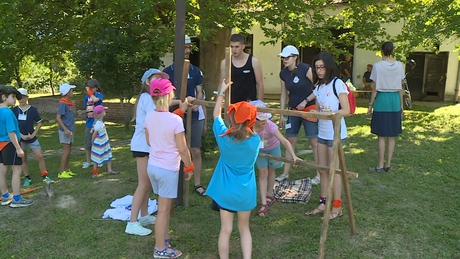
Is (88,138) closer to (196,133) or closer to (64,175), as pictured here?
(64,175)

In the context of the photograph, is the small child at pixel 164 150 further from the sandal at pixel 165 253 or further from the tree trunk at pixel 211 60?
the tree trunk at pixel 211 60

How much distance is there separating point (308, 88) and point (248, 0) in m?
4.75

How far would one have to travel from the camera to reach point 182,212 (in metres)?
4.43

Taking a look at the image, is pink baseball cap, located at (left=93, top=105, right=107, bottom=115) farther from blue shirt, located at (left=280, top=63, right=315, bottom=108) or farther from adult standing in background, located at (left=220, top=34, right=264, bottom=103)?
blue shirt, located at (left=280, top=63, right=315, bottom=108)

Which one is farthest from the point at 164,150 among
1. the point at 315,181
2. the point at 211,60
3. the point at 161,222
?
the point at 211,60

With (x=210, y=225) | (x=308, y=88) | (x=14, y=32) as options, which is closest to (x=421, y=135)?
(x=308, y=88)

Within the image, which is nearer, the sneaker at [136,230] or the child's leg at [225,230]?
the child's leg at [225,230]

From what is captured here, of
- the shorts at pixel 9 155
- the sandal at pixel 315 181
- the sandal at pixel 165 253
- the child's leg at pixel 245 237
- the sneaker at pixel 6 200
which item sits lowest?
the sneaker at pixel 6 200

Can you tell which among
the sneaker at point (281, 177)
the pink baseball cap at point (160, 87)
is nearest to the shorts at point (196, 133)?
the sneaker at point (281, 177)

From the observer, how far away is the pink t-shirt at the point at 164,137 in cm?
324

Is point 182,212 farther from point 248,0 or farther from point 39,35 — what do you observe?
point 39,35

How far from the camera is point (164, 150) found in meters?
3.31

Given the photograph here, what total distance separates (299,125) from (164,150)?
2421 mm

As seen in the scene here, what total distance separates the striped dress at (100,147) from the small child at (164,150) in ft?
9.11
